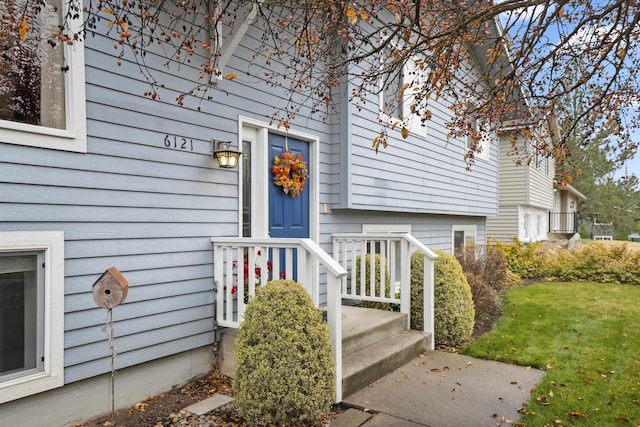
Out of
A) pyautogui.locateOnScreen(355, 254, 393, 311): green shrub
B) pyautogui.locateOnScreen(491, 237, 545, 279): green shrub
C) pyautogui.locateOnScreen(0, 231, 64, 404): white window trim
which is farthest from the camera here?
pyautogui.locateOnScreen(491, 237, 545, 279): green shrub

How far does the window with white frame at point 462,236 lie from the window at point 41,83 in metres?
8.71

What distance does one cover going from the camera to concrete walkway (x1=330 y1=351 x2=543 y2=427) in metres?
3.45

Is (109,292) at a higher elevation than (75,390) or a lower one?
higher

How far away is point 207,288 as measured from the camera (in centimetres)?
442

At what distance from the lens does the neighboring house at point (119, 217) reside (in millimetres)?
3145

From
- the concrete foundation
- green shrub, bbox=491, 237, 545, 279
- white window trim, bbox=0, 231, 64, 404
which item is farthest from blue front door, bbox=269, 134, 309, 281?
green shrub, bbox=491, 237, 545, 279

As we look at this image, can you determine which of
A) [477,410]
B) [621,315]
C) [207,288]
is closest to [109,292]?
[207,288]

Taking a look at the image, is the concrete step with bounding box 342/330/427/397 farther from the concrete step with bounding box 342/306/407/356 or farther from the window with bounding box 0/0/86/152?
the window with bounding box 0/0/86/152

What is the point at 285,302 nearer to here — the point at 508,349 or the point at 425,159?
the point at 508,349

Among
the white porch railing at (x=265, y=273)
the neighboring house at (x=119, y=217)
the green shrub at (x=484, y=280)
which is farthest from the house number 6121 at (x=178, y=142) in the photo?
the green shrub at (x=484, y=280)

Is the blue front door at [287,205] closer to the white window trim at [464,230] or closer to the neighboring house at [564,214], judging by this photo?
the white window trim at [464,230]

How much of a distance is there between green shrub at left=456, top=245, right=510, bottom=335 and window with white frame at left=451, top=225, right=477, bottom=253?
543mm

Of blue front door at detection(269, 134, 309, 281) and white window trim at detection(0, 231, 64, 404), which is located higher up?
blue front door at detection(269, 134, 309, 281)

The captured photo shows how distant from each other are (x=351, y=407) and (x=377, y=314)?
1.87 m
